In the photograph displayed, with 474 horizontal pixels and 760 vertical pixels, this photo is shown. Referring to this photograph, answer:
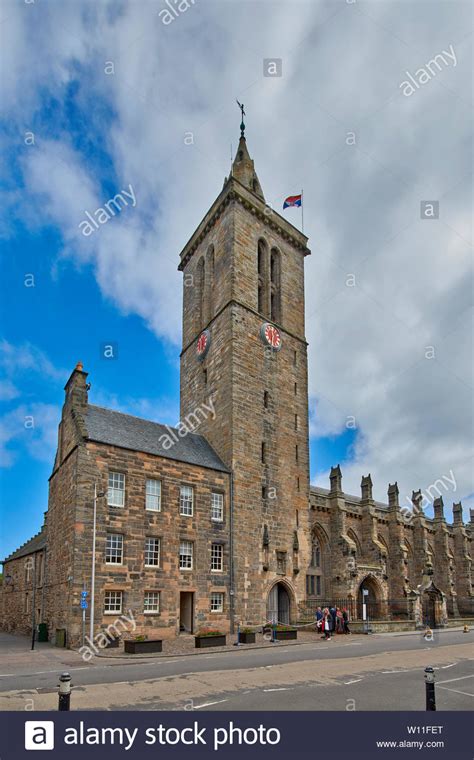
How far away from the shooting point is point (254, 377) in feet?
111

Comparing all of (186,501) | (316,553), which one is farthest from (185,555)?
(316,553)

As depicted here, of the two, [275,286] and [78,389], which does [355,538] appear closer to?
[275,286]

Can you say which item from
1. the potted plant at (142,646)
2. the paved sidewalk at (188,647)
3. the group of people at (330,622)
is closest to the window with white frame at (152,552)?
the paved sidewalk at (188,647)

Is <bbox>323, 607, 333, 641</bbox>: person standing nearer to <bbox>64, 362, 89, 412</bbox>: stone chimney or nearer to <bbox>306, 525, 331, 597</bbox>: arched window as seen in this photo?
<bbox>306, 525, 331, 597</bbox>: arched window

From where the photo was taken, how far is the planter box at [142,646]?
20234 mm

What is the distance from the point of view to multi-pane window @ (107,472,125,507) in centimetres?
2528

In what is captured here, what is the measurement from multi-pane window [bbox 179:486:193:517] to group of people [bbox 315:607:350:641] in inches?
323

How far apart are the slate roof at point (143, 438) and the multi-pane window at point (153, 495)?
1437mm

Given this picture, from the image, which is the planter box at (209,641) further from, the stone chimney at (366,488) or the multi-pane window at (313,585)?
the stone chimney at (366,488)

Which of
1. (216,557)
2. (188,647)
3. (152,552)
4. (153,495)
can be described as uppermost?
(153,495)

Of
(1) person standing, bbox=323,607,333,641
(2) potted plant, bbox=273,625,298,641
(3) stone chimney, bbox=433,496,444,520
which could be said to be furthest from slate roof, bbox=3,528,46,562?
(3) stone chimney, bbox=433,496,444,520

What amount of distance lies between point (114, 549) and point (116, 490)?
2.58 m

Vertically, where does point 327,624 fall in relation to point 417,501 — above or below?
below
